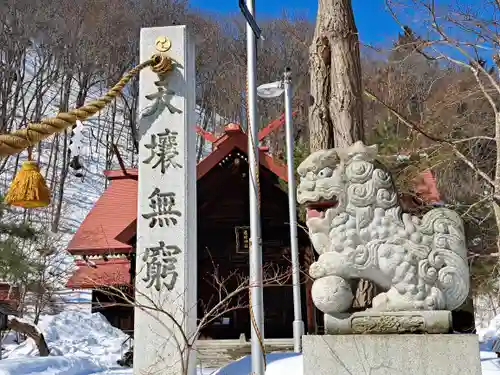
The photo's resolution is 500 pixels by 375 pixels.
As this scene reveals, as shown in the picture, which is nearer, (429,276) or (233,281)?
(429,276)

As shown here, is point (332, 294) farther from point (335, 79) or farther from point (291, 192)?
point (291, 192)

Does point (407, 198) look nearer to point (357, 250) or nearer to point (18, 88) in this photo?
point (357, 250)

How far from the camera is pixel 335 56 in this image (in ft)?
25.2

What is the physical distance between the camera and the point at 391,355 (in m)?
4.03

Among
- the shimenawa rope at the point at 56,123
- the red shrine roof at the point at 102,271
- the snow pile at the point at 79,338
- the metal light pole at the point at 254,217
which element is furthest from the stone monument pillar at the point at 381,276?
the snow pile at the point at 79,338

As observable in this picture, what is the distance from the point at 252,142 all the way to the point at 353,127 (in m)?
1.70

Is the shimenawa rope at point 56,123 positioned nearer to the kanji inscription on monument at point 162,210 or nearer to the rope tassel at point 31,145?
the rope tassel at point 31,145

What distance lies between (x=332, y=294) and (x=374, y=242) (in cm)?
52

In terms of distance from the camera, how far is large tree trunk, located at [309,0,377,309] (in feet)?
24.8

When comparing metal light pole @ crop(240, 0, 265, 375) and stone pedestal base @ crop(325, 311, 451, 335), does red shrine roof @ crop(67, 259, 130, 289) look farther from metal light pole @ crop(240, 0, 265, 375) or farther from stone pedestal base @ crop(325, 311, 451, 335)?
stone pedestal base @ crop(325, 311, 451, 335)

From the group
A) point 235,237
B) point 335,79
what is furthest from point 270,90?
point 235,237

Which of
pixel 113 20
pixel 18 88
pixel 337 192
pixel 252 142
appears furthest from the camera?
pixel 113 20

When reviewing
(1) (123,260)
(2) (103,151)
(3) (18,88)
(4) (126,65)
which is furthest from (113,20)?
(1) (123,260)

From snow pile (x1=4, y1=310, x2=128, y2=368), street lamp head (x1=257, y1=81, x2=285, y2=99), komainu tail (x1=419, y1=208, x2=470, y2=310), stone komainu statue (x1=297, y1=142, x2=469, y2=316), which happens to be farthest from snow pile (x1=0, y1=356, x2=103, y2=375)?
komainu tail (x1=419, y1=208, x2=470, y2=310)
